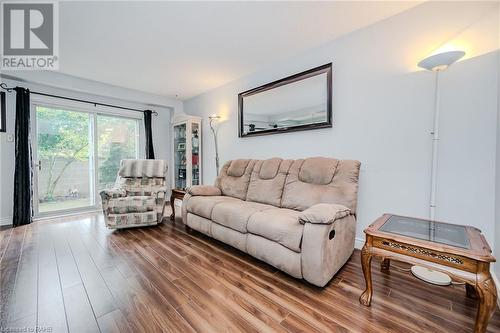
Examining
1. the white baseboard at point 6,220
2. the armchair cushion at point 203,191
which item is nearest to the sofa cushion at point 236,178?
the armchair cushion at point 203,191

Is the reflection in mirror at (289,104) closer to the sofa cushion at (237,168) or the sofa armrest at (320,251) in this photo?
the sofa cushion at (237,168)

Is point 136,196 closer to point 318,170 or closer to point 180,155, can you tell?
point 180,155

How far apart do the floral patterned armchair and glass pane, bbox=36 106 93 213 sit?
1.15m

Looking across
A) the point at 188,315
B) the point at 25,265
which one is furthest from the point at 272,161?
the point at 25,265

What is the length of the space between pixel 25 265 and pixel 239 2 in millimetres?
3067

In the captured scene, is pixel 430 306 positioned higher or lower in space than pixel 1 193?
lower

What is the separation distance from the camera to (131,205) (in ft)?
10.1

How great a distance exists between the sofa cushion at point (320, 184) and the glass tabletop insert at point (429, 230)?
496 millimetres

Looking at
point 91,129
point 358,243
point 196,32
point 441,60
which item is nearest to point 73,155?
point 91,129

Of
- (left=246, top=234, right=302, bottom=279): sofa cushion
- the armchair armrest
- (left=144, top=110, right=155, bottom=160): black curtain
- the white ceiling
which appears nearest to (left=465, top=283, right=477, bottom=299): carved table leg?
(left=246, top=234, right=302, bottom=279): sofa cushion

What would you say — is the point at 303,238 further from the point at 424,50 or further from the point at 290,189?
the point at 424,50

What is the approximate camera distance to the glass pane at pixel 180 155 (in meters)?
4.51

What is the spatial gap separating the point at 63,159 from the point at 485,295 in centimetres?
531

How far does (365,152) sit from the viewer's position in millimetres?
2256
